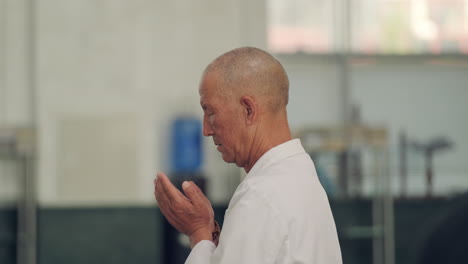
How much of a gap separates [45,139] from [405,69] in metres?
2.79

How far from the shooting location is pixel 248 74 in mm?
1963

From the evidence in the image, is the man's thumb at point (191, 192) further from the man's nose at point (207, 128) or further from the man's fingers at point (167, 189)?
the man's nose at point (207, 128)

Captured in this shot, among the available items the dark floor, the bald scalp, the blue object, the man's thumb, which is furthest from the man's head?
the blue object

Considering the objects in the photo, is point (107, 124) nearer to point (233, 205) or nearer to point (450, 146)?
point (450, 146)

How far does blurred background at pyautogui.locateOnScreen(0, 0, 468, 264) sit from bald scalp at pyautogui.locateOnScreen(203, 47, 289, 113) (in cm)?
477

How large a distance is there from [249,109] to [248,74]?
7 cm

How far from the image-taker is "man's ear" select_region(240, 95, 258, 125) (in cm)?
197

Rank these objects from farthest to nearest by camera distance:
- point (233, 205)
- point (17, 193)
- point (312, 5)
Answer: point (312, 5) < point (17, 193) < point (233, 205)

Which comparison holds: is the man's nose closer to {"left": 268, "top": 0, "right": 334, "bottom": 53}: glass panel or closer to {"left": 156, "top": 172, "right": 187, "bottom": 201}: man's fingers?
{"left": 156, "top": 172, "right": 187, "bottom": 201}: man's fingers

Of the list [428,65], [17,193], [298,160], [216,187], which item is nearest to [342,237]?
[216,187]

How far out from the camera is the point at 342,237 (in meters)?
7.22

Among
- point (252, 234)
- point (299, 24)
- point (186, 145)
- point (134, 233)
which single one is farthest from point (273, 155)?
point (299, 24)

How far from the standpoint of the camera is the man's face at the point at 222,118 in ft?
6.49

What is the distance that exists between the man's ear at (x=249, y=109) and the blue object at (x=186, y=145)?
497 cm
